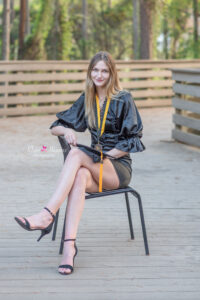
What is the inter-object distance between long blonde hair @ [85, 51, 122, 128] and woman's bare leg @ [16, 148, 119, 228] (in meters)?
0.29

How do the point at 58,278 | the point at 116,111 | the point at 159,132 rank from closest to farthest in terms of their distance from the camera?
the point at 58,278 < the point at 116,111 < the point at 159,132

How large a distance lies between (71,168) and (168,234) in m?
0.94

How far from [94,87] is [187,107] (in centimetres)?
459

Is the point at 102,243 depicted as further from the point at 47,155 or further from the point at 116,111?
the point at 47,155

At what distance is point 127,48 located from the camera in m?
30.8

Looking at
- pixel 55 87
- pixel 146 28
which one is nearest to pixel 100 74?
pixel 55 87

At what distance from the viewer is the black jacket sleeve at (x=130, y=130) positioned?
12.6 ft

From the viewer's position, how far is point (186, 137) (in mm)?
8461

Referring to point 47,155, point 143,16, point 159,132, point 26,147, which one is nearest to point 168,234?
point 47,155

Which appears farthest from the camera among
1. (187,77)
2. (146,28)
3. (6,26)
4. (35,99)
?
(146,28)

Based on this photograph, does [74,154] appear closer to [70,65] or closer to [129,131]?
[129,131]

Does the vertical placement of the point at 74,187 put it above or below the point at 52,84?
below

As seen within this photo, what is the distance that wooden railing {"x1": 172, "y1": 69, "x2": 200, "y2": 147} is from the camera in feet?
26.8

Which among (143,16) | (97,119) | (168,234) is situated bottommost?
(168,234)
